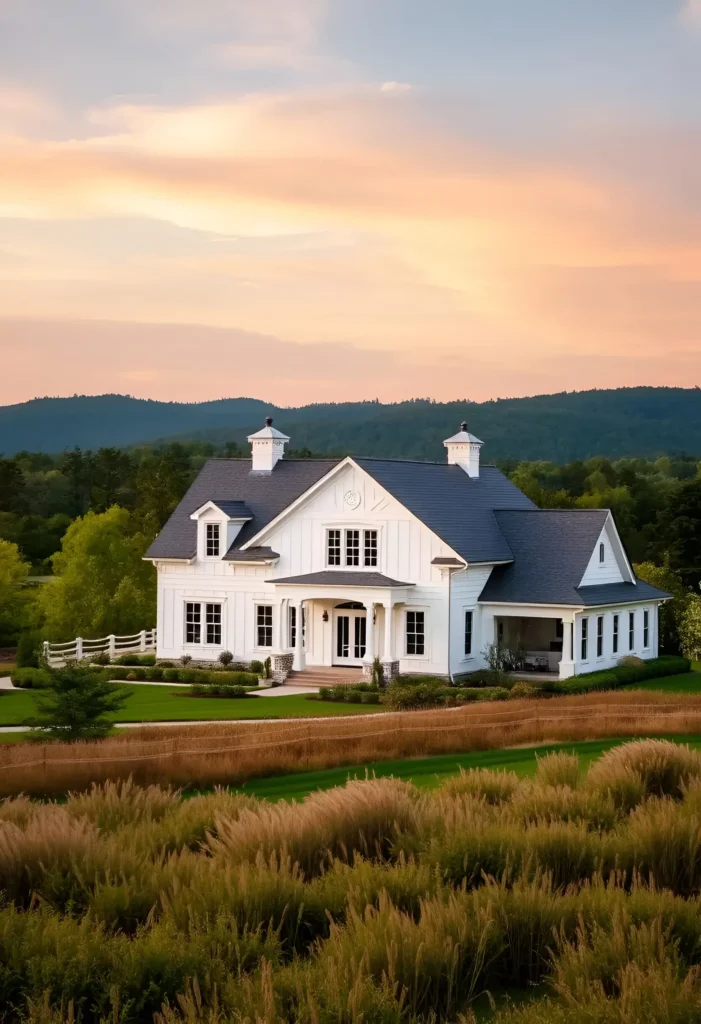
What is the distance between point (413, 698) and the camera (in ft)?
117

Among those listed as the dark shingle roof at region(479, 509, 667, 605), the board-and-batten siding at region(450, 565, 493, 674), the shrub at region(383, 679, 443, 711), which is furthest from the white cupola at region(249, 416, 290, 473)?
the shrub at region(383, 679, 443, 711)

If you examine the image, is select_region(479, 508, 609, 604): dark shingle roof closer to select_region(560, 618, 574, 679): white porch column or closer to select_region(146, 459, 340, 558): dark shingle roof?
select_region(560, 618, 574, 679): white porch column

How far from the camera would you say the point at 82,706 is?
24297mm

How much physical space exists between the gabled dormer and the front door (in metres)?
4.80

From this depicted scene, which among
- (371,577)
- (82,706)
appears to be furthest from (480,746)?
(371,577)

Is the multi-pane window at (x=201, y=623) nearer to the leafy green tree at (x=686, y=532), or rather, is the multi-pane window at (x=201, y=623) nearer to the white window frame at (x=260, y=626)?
the white window frame at (x=260, y=626)

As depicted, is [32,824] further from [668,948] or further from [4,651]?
[4,651]

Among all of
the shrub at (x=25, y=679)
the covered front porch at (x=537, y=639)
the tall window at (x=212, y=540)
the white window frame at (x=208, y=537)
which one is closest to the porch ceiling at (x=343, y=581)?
the white window frame at (x=208, y=537)

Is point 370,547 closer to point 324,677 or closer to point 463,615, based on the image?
point 463,615

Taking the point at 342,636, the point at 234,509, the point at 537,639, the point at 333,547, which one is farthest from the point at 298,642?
the point at 537,639

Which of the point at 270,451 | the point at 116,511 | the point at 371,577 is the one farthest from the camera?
the point at 116,511

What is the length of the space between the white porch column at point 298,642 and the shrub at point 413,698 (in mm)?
5460

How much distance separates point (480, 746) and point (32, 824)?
1177cm

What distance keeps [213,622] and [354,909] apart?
1380 inches
